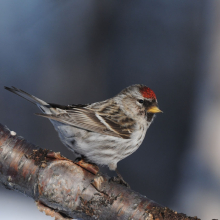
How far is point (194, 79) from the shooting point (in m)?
4.01

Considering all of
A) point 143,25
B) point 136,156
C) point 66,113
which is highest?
point 143,25

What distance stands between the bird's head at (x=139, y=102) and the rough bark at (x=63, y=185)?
685 millimetres

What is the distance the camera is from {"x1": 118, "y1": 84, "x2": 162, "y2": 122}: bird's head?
2043 mm

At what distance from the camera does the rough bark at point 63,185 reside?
1.44 meters

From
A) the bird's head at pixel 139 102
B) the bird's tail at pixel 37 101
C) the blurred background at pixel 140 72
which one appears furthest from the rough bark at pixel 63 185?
the blurred background at pixel 140 72

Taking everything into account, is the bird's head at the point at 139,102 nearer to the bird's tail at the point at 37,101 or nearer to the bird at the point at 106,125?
the bird at the point at 106,125

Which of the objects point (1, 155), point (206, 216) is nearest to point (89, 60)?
point (206, 216)

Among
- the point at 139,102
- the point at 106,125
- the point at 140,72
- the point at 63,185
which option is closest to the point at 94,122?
the point at 106,125

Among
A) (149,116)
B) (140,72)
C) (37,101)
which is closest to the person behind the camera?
(37,101)

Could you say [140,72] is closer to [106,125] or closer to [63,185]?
[106,125]

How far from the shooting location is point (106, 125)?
2035 mm

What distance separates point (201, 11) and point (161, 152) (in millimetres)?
2032

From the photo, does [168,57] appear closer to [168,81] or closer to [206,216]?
[168,81]

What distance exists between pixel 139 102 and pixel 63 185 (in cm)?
84
